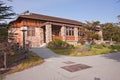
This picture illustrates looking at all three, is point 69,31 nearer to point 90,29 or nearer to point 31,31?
point 90,29

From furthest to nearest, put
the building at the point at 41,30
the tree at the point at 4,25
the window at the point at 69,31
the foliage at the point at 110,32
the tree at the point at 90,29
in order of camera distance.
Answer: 1. the foliage at the point at 110,32
2. the window at the point at 69,31
3. the tree at the point at 90,29
4. the building at the point at 41,30
5. the tree at the point at 4,25

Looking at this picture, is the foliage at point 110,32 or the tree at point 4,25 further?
the foliage at point 110,32

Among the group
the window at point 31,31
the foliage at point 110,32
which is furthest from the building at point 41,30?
the foliage at point 110,32

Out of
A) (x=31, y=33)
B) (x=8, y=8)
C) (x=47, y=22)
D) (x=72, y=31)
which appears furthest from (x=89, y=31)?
(x=8, y=8)

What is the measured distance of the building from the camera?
28547mm

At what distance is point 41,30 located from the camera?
30.6 metres

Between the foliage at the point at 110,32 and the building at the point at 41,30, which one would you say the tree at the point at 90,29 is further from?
the foliage at the point at 110,32

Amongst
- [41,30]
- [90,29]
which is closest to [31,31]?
[41,30]

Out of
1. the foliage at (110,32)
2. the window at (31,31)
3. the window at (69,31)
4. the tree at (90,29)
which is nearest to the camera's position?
the window at (31,31)

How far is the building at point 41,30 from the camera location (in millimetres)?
28547

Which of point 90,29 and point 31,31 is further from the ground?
point 90,29

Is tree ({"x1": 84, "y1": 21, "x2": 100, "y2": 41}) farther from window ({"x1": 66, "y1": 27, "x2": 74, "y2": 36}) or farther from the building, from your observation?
window ({"x1": 66, "y1": 27, "x2": 74, "y2": 36})

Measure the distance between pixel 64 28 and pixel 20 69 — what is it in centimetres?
2050

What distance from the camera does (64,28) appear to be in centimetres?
3111
